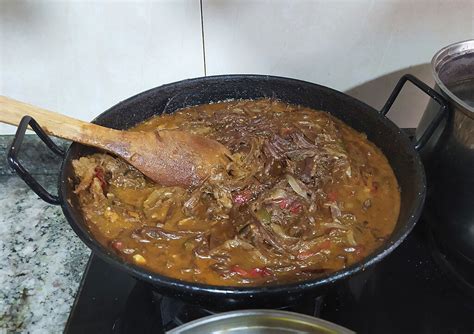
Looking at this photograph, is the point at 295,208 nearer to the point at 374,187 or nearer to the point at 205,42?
the point at 374,187

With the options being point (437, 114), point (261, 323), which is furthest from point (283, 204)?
point (437, 114)

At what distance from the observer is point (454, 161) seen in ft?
4.67

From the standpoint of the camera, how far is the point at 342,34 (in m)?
1.74

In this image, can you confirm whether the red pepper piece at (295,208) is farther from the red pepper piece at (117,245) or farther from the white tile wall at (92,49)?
the white tile wall at (92,49)

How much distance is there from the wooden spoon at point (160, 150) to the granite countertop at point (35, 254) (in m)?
0.46

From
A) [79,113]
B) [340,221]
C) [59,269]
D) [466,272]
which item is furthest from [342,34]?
[59,269]

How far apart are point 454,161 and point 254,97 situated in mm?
Answer: 711

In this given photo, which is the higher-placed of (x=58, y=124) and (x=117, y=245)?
(x=58, y=124)

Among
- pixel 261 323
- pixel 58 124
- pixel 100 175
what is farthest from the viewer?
pixel 100 175

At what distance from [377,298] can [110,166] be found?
34.2 inches

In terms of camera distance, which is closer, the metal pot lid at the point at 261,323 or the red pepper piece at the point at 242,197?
the metal pot lid at the point at 261,323

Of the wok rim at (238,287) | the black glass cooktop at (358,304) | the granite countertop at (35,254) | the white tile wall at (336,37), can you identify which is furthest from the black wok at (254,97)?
the granite countertop at (35,254)

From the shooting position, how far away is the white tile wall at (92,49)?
1673 millimetres

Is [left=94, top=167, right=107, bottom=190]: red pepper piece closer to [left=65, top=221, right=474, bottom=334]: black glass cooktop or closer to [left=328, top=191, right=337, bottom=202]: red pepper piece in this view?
[left=65, top=221, right=474, bottom=334]: black glass cooktop
